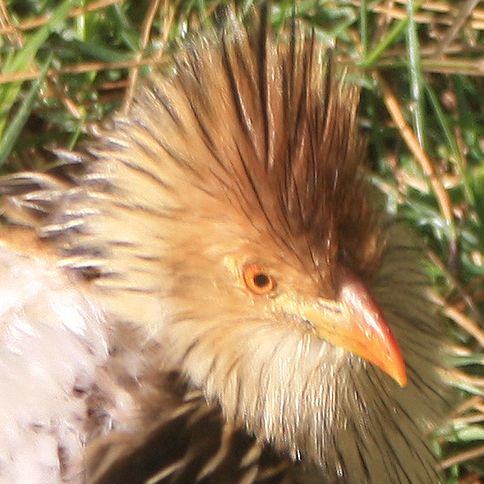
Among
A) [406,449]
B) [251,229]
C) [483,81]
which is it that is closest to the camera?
[251,229]

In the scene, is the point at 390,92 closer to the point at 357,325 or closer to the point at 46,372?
the point at 357,325

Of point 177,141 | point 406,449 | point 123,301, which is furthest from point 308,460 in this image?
point 177,141

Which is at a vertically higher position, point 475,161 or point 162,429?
point 475,161

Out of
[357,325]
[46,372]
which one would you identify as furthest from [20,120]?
[357,325]

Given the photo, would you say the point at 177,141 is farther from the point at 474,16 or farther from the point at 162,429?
the point at 474,16

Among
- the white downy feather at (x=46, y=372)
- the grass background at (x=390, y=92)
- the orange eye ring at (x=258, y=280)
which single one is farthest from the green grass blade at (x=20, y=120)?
the orange eye ring at (x=258, y=280)

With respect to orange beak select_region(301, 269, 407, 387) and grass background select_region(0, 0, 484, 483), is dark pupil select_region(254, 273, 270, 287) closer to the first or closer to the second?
orange beak select_region(301, 269, 407, 387)
